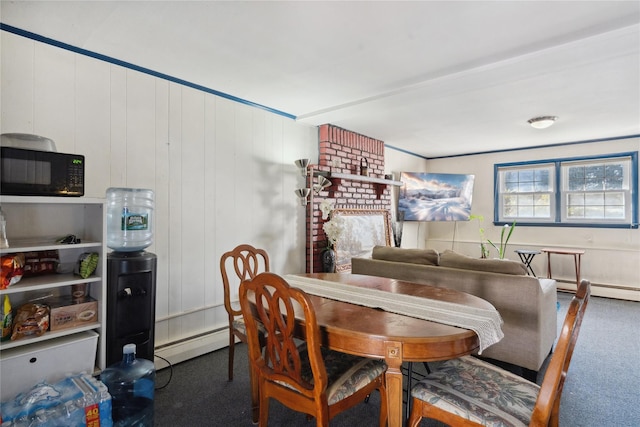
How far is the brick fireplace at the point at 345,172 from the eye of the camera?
4055 millimetres

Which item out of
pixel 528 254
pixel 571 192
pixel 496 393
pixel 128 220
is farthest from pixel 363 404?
pixel 571 192

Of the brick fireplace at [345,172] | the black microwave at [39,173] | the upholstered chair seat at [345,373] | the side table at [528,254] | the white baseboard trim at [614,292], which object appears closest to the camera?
the upholstered chair seat at [345,373]

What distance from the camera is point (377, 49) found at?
2.34 meters

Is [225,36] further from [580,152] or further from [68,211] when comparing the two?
[580,152]

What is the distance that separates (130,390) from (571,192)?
21.2 feet

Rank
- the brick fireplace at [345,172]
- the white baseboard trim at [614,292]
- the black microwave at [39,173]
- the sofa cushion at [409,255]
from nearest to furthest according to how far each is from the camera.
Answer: the black microwave at [39,173]
the sofa cushion at [409,255]
the brick fireplace at [345,172]
the white baseboard trim at [614,292]

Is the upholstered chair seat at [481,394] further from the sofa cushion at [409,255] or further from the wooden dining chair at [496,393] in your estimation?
the sofa cushion at [409,255]

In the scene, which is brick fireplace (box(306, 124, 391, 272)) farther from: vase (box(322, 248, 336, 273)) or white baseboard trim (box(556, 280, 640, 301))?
white baseboard trim (box(556, 280, 640, 301))

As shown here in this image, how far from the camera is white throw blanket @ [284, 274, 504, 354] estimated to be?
1.58 metres

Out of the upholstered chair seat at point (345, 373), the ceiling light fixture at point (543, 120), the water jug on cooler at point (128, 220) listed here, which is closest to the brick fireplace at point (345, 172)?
the water jug on cooler at point (128, 220)

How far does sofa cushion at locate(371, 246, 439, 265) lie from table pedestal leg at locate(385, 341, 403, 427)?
1.61 meters

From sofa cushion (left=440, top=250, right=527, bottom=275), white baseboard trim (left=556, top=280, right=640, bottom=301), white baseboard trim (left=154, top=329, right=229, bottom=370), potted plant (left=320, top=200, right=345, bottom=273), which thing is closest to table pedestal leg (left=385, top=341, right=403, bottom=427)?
sofa cushion (left=440, top=250, right=527, bottom=275)

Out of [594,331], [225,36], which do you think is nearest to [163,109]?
[225,36]

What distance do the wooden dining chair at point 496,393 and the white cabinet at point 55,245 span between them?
6.07ft
